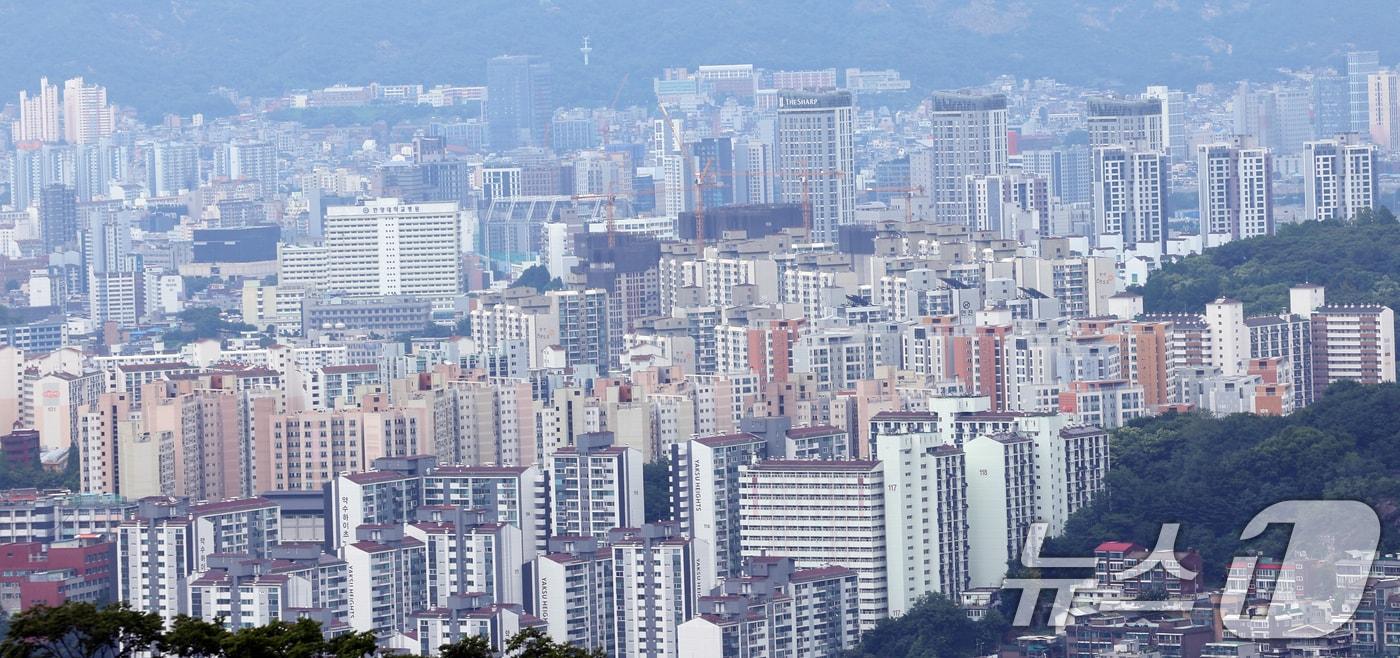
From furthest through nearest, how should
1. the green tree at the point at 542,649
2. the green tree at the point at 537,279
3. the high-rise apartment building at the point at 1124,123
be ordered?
the high-rise apartment building at the point at 1124,123 → the green tree at the point at 537,279 → the green tree at the point at 542,649

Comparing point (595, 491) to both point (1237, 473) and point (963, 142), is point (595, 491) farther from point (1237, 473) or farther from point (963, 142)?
point (963, 142)

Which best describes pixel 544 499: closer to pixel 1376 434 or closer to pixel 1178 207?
pixel 1376 434

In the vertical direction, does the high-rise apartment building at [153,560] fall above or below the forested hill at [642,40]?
below

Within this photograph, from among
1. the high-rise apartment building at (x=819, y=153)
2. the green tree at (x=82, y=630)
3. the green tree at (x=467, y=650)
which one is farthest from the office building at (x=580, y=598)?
the high-rise apartment building at (x=819, y=153)

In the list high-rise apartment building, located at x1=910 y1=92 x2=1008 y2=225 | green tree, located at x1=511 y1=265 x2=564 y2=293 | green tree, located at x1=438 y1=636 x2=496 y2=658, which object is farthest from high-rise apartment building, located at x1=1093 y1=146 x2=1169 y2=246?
green tree, located at x1=438 y1=636 x2=496 y2=658

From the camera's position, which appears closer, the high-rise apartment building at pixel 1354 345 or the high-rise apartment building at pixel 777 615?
the high-rise apartment building at pixel 777 615

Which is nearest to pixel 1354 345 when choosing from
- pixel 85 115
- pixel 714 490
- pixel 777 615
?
pixel 714 490

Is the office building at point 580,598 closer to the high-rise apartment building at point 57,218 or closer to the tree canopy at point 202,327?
the tree canopy at point 202,327
